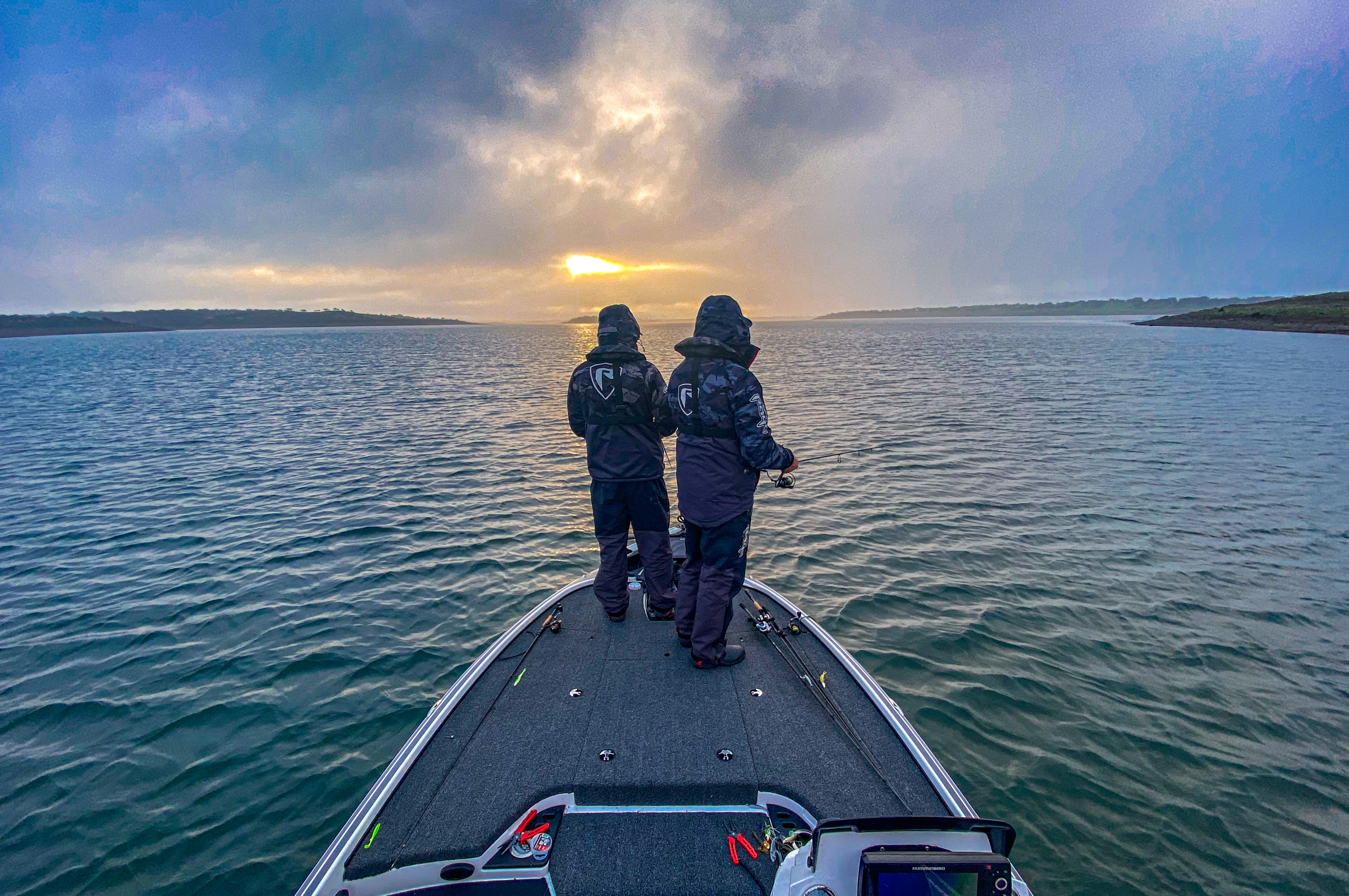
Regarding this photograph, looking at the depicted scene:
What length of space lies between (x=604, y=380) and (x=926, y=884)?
4.56 m

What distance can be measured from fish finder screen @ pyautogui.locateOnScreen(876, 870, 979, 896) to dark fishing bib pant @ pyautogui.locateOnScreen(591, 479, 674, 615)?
12.3 feet

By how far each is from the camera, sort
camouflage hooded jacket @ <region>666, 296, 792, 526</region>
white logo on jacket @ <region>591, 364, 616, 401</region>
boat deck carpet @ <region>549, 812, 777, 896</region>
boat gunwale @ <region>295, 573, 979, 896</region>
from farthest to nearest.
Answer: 1. white logo on jacket @ <region>591, 364, 616, 401</region>
2. camouflage hooded jacket @ <region>666, 296, 792, 526</region>
3. boat gunwale @ <region>295, 573, 979, 896</region>
4. boat deck carpet @ <region>549, 812, 777, 896</region>

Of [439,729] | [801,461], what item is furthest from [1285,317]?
[439,729]

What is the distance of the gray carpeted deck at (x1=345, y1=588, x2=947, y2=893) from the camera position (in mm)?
3629

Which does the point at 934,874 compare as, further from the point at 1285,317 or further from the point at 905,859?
the point at 1285,317

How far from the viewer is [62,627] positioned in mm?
8266

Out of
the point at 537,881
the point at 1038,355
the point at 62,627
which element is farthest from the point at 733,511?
the point at 1038,355

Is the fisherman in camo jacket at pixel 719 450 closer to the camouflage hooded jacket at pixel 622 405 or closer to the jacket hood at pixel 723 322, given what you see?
the jacket hood at pixel 723 322

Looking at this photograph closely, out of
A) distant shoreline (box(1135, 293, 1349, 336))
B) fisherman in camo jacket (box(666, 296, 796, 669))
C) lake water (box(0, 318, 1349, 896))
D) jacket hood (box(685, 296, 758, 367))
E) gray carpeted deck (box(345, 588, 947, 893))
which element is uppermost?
distant shoreline (box(1135, 293, 1349, 336))

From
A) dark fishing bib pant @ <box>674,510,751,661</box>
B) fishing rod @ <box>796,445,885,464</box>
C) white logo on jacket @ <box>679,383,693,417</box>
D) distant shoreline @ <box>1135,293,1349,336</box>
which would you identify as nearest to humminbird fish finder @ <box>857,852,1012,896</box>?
dark fishing bib pant @ <box>674,510,751,661</box>

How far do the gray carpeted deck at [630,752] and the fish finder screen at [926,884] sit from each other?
1126 mm

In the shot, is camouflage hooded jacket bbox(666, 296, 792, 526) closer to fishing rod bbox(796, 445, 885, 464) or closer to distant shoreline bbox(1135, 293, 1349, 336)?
fishing rod bbox(796, 445, 885, 464)

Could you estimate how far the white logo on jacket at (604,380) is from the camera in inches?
223

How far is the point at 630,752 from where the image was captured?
416cm
